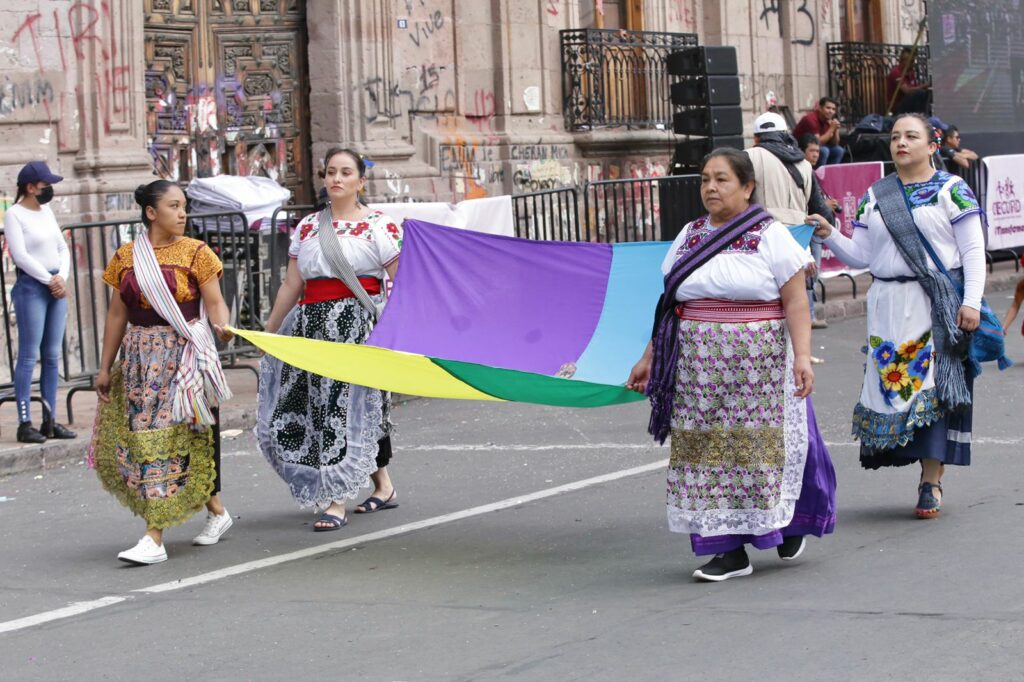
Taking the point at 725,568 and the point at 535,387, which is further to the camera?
the point at 535,387

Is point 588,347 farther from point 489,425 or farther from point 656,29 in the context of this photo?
point 656,29

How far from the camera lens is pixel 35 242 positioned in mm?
11516

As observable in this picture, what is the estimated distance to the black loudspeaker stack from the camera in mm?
18672

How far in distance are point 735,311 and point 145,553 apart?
9.60 feet

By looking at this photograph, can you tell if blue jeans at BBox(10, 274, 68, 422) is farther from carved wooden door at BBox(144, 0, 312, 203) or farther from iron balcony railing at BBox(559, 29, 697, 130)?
iron balcony railing at BBox(559, 29, 697, 130)

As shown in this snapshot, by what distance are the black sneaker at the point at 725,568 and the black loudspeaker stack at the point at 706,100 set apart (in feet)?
39.0

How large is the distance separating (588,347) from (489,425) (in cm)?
389

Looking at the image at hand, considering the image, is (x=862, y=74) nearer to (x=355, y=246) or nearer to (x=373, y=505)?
(x=373, y=505)

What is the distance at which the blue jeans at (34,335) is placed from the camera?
11.5m

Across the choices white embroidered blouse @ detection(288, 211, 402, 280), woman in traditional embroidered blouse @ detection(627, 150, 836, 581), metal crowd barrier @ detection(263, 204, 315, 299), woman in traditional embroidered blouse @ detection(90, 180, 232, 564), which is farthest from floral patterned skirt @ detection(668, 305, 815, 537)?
metal crowd barrier @ detection(263, 204, 315, 299)

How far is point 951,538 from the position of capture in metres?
7.65

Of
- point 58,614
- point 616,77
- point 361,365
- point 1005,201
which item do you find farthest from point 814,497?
point 616,77

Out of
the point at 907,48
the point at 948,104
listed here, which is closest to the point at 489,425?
the point at 948,104

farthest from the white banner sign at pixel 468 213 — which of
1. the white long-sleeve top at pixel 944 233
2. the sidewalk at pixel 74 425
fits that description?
the white long-sleeve top at pixel 944 233
